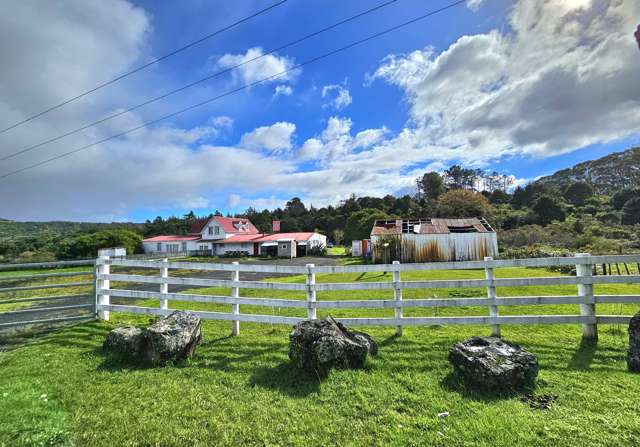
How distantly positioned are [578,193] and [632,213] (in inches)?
939

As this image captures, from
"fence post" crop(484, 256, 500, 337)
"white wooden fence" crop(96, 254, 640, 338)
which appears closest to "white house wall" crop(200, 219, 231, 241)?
"white wooden fence" crop(96, 254, 640, 338)

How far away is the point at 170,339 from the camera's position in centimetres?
436

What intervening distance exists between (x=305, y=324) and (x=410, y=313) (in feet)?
13.0

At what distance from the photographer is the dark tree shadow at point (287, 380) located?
3.54 metres

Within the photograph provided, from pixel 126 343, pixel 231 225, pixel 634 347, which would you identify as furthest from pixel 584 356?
pixel 231 225

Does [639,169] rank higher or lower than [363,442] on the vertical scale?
higher

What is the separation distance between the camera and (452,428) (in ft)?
8.97

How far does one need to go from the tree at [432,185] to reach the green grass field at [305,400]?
68.9m

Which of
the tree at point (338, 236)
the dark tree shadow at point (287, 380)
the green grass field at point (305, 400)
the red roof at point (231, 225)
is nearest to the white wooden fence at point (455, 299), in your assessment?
the green grass field at point (305, 400)

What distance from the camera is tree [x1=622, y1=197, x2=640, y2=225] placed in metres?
40.9

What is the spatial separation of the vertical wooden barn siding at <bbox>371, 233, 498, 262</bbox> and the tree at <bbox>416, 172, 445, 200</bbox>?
46.6 m

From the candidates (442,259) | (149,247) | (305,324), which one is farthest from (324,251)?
(305,324)

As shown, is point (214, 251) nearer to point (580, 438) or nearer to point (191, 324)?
point (191, 324)

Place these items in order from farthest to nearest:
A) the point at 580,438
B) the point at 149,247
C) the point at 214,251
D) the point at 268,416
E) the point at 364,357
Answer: the point at 149,247 → the point at 214,251 → the point at 364,357 → the point at 268,416 → the point at 580,438
